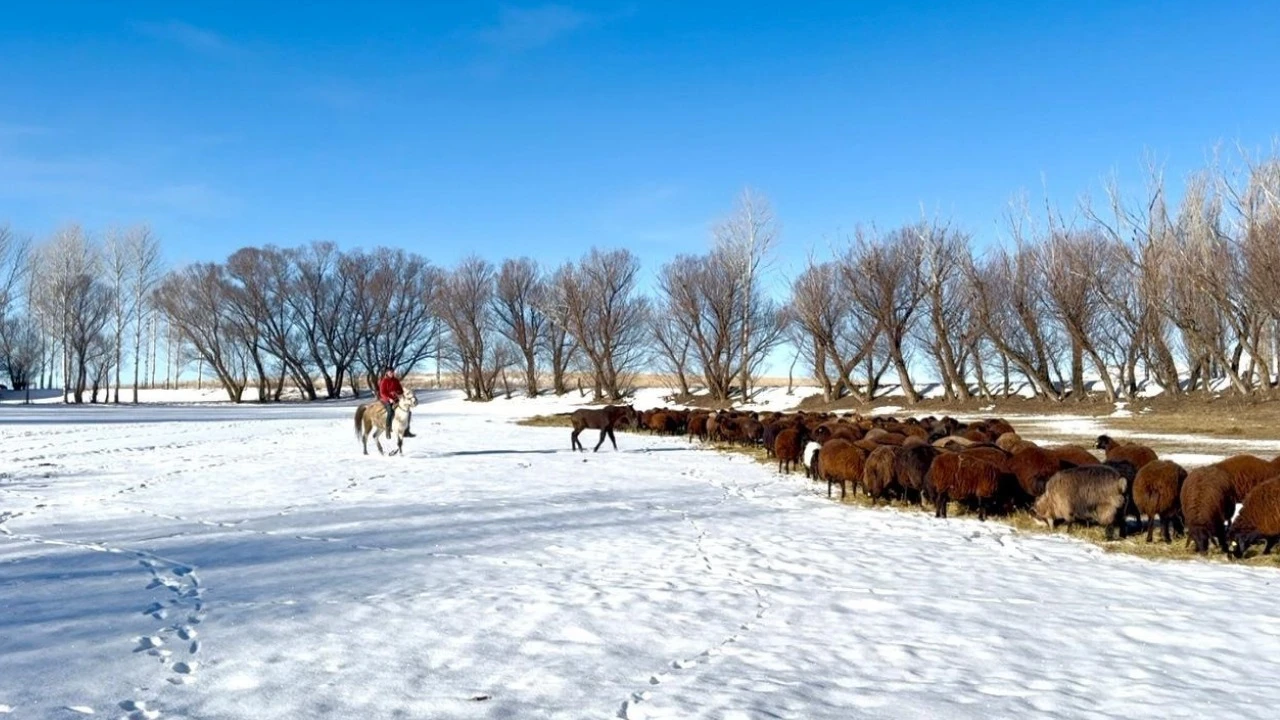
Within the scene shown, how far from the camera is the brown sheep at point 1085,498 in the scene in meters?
10.5

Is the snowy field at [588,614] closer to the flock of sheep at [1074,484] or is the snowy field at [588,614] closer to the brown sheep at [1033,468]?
the flock of sheep at [1074,484]

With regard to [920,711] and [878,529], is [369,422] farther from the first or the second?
[920,711]

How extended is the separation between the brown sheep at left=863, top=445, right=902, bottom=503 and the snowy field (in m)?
0.69

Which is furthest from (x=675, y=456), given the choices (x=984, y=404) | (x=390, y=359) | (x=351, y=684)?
(x=390, y=359)

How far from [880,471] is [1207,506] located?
14.6 feet

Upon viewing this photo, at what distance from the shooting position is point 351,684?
4973mm

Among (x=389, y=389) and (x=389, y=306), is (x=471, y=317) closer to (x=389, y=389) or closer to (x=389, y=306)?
(x=389, y=306)

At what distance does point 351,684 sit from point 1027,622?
15.6ft

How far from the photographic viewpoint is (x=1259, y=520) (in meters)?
8.98

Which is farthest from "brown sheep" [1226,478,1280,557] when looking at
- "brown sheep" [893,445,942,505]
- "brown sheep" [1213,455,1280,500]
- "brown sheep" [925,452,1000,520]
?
"brown sheep" [893,445,942,505]

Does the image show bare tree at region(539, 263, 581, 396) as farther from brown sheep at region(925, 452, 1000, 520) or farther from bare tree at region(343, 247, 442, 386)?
brown sheep at region(925, 452, 1000, 520)

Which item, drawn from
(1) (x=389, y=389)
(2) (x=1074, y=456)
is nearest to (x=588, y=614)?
(2) (x=1074, y=456)

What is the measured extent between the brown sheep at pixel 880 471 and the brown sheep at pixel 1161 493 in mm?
3427

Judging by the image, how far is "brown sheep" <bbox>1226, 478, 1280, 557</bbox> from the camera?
8.90 m
